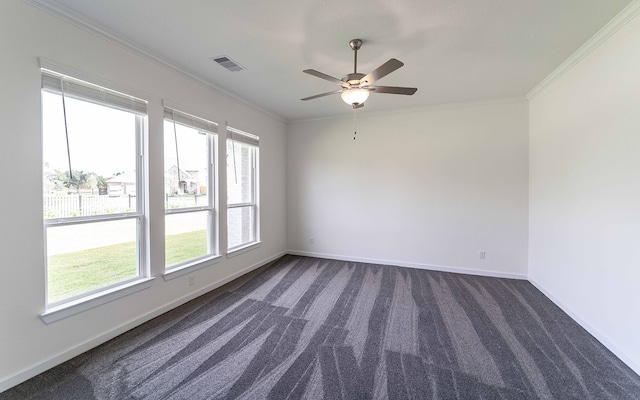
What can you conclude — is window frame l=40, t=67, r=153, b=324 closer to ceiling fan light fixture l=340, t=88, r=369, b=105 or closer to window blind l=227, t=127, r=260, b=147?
window blind l=227, t=127, r=260, b=147

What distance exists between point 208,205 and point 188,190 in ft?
1.27

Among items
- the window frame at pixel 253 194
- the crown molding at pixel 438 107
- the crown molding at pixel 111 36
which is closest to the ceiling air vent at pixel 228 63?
the crown molding at pixel 111 36

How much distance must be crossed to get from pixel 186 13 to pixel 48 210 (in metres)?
1.98

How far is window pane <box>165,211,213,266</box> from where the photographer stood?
302cm

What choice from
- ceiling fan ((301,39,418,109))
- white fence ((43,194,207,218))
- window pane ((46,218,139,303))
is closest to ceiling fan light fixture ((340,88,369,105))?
ceiling fan ((301,39,418,109))

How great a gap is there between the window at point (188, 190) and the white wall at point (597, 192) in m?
Result: 4.33

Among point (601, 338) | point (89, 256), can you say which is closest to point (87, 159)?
point (89, 256)

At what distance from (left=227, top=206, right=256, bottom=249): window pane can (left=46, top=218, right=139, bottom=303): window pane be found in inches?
57.7

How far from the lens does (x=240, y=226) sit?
14.1 feet

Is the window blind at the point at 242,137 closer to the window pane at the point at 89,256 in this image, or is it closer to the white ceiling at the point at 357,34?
the white ceiling at the point at 357,34

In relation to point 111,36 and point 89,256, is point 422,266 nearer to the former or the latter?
point 89,256

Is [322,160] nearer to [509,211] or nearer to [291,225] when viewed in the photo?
[291,225]

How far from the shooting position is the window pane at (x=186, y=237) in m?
3.02

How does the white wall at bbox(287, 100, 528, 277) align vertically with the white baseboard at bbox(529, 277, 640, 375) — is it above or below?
above
